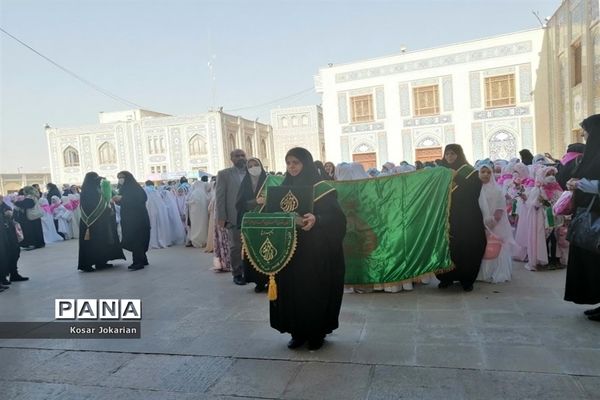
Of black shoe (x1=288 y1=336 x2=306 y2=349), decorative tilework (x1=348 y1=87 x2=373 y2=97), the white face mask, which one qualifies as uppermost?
decorative tilework (x1=348 y1=87 x2=373 y2=97)

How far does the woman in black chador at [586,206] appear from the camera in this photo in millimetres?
3280

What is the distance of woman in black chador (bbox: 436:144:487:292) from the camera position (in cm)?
462

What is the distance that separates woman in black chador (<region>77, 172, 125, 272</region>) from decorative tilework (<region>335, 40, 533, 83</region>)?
57.6ft

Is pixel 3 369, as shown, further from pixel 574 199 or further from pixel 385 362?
pixel 574 199

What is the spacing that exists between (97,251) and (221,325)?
3935mm

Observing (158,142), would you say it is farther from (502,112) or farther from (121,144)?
(502,112)

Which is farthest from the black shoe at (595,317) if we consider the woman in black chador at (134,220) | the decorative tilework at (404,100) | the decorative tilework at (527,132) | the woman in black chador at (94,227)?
the decorative tilework at (404,100)

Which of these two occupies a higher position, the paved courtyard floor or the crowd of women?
the crowd of women

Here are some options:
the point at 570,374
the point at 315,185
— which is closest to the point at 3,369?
the point at 315,185

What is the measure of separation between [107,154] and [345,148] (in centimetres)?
2391

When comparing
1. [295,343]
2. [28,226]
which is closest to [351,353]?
[295,343]

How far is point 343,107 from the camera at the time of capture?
23172 mm

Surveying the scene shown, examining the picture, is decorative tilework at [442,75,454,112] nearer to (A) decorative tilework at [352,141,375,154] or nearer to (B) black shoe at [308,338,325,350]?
(A) decorative tilework at [352,141,375,154]

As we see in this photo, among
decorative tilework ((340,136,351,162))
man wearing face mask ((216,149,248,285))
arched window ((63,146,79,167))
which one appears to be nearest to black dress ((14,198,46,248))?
man wearing face mask ((216,149,248,285))
